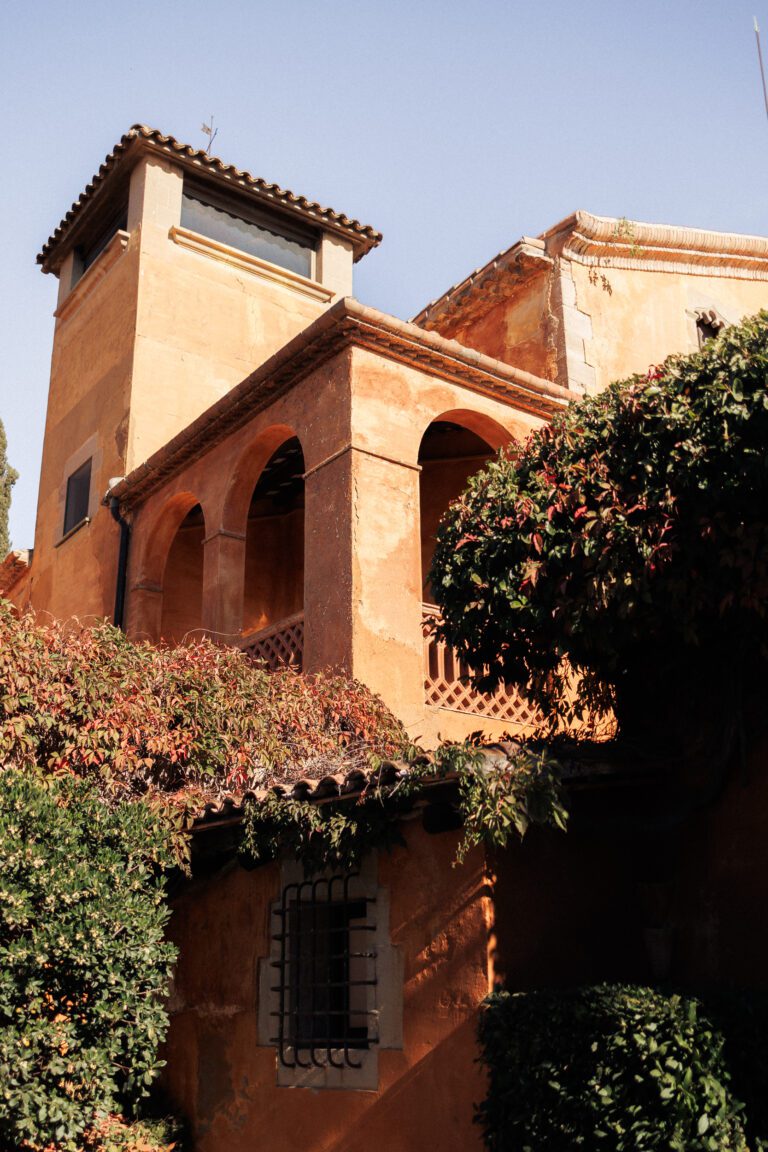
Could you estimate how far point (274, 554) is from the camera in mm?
15023

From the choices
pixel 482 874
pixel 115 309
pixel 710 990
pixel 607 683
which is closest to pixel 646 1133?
pixel 710 990

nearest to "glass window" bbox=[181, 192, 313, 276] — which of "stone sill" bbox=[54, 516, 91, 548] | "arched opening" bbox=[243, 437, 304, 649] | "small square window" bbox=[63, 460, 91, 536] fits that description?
"small square window" bbox=[63, 460, 91, 536]

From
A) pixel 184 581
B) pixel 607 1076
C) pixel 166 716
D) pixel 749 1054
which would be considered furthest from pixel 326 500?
pixel 749 1054

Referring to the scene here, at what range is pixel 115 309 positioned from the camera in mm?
15625

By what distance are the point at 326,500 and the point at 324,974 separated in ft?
13.1

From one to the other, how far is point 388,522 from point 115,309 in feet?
24.5

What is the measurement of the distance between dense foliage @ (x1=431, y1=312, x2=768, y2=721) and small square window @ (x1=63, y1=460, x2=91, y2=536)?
8.90 meters

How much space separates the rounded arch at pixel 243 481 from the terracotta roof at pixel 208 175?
572cm

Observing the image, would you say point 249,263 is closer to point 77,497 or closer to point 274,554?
point 77,497

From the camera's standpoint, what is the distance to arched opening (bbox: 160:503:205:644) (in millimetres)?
14242

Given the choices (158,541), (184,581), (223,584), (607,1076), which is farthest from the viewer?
(184,581)

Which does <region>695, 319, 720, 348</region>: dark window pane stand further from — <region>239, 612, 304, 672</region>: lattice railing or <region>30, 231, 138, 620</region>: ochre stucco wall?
<region>30, 231, 138, 620</region>: ochre stucco wall

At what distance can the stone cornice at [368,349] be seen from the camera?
1018cm

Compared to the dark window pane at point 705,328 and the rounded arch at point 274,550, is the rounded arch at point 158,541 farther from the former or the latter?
the dark window pane at point 705,328
